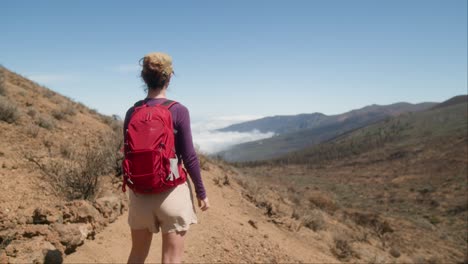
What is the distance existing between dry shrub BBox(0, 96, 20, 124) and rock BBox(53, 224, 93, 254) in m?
4.41

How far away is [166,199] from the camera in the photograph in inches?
98.2

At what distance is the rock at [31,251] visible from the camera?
11.8 feet

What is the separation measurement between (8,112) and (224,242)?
5.18 m

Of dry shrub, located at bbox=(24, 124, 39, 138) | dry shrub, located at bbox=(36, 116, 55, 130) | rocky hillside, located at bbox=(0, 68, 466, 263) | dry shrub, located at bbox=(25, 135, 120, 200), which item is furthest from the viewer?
dry shrub, located at bbox=(36, 116, 55, 130)

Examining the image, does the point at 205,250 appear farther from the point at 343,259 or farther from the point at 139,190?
the point at 343,259

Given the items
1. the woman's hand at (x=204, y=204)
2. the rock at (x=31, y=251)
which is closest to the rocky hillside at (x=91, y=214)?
the rock at (x=31, y=251)

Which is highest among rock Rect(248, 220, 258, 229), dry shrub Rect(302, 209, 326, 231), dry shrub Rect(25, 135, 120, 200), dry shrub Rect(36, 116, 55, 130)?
dry shrub Rect(36, 116, 55, 130)

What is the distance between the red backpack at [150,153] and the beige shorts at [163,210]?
0.23 ft

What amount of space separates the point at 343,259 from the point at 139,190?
23.1ft

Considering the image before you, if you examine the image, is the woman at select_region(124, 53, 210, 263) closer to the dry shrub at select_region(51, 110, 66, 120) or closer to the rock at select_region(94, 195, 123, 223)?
the rock at select_region(94, 195, 123, 223)

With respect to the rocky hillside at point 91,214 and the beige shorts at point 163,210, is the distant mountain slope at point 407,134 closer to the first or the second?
the rocky hillside at point 91,214

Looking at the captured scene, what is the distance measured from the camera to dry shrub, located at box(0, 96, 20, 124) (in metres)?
7.40

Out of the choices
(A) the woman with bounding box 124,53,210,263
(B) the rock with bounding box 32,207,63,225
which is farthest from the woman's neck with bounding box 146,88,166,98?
(B) the rock with bounding box 32,207,63,225

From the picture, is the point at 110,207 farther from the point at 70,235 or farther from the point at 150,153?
the point at 150,153
